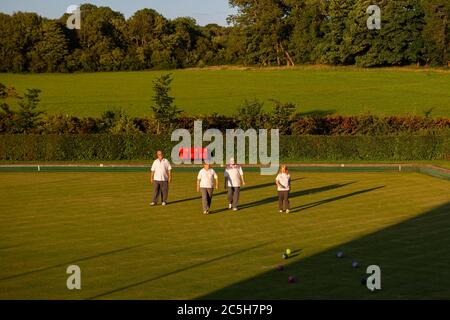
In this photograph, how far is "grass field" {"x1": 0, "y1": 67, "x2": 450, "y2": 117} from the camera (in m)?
65.0

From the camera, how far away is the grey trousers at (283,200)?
71.7 ft

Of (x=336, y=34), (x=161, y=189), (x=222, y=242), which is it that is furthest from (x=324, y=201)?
(x=336, y=34)

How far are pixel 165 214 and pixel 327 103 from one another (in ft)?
155

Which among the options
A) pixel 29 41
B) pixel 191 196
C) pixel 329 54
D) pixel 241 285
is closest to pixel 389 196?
pixel 191 196

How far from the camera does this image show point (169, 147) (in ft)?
139

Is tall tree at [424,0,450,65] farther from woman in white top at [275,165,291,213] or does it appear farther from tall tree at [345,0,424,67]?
woman in white top at [275,165,291,213]

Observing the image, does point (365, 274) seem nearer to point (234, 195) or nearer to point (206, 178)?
point (206, 178)

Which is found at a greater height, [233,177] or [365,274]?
[233,177]

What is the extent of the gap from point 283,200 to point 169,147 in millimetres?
21025

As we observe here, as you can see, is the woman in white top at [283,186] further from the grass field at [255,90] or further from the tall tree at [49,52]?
the tall tree at [49,52]

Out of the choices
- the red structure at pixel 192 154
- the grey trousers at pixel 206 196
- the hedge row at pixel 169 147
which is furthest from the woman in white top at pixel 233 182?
the hedge row at pixel 169 147

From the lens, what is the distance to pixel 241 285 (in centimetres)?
1310

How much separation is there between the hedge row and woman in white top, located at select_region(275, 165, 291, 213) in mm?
19263

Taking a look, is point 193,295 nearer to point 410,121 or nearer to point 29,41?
point 410,121
